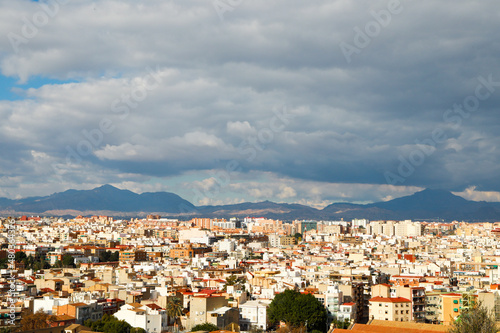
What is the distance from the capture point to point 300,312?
23359 millimetres

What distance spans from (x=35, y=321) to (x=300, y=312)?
9.36 m

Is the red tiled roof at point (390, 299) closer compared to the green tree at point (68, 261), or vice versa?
the red tiled roof at point (390, 299)

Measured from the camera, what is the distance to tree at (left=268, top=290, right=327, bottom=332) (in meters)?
23.2

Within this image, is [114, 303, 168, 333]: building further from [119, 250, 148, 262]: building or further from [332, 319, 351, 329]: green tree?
[119, 250, 148, 262]: building

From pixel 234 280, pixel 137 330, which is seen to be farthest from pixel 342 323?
pixel 234 280

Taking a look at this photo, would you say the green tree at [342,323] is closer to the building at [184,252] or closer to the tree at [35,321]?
the tree at [35,321]

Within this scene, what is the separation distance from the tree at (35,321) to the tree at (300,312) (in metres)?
8.24

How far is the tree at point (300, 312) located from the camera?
23250mm

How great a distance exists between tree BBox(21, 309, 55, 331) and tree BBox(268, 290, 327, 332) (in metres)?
8.24

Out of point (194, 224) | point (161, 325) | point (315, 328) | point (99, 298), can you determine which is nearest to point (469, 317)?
point (315, 328)

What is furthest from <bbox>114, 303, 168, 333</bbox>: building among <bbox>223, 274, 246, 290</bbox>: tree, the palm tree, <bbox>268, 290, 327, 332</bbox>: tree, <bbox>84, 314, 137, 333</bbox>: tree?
<bbox>223, 274, 246, 290</bbox>: tree

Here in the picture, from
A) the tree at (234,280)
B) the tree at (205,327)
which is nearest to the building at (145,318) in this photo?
the tree at (205,327)

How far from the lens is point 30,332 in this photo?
18297 millimetres

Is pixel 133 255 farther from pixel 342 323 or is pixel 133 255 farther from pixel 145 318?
pixel 342 323
